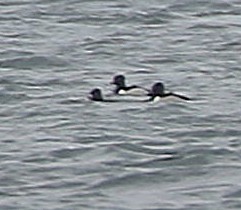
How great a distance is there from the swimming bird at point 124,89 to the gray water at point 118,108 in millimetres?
258

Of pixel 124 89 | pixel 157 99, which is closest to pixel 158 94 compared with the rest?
pixel 157 99

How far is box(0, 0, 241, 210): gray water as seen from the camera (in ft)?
70.7

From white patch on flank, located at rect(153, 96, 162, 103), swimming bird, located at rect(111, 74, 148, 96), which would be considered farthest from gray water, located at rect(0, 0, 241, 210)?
swimming bird, located at rect(111, 74, 148, 96)

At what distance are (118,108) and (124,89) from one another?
49 centimetres

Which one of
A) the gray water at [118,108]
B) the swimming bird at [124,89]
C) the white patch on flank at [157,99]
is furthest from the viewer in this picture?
the swimming bird at [124,89]

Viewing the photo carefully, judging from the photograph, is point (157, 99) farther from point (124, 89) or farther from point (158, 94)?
point (124, 89)

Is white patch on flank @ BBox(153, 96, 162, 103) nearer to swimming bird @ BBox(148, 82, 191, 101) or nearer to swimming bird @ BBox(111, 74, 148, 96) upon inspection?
swimming bird @ BBox(148, 82, 191, 101)

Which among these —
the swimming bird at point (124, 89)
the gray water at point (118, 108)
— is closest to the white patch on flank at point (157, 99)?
the gray water at point (118, 108)

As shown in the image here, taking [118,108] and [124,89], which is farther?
[124,89]

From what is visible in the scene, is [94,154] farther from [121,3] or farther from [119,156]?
[121,3]

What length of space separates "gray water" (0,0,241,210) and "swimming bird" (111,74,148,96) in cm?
26

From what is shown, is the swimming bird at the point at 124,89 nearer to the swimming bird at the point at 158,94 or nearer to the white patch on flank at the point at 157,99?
the swimming bird at the point at 158,94

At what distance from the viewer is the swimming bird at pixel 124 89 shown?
25.7 m

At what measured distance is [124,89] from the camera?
1010 inches
